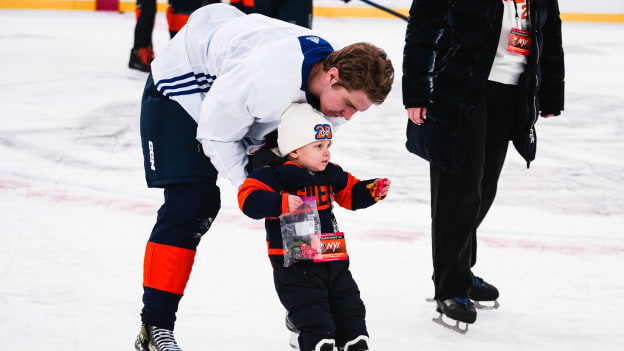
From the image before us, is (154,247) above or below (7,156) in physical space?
above

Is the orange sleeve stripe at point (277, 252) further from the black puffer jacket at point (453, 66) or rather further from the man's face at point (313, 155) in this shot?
the black puffer jacket at point (453, 66)

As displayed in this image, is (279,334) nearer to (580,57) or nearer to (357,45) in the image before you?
(357,45)

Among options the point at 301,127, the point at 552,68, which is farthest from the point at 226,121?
the point at 552,68

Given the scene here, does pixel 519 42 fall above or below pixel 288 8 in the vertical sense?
above

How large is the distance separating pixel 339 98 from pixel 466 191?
55cm

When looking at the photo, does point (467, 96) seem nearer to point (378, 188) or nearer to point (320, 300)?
point (378, 188)

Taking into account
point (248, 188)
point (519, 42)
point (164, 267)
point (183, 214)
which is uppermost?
point (519, 42)

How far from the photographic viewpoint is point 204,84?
1.84 metres

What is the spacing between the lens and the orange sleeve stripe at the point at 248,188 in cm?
167

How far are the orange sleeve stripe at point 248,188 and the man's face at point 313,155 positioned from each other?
10 cm

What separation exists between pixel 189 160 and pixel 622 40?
7466mm

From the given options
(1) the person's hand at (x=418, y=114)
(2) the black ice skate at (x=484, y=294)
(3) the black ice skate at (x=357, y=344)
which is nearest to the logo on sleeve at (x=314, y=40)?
(1) the person's hand at (x=418, y=114)

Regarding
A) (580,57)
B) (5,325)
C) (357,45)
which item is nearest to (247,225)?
(5,325)

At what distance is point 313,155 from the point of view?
1736mm
